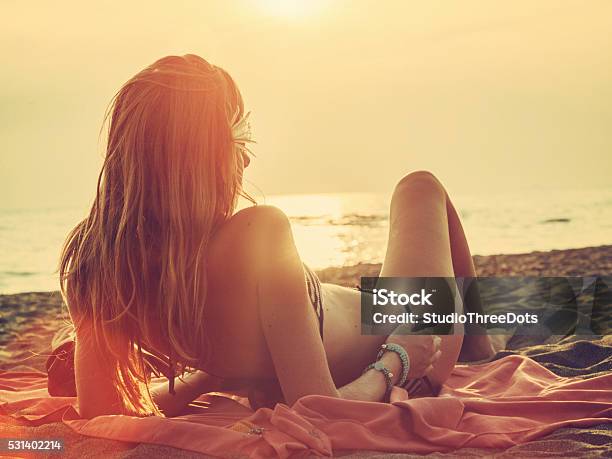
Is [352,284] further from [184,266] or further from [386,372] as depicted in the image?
[184,266]

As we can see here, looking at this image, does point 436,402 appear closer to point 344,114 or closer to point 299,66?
point 299,66

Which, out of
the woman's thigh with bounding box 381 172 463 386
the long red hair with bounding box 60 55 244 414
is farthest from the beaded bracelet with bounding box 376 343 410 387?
the long red hair with bounding box 60 55 244 414

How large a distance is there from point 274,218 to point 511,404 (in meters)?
0.80

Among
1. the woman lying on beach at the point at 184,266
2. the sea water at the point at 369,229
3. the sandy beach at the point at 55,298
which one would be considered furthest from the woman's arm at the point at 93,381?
the sea water at the point at 369,229

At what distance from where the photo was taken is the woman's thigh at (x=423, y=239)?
2.16m

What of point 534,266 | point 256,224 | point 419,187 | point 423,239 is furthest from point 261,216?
point 534,266

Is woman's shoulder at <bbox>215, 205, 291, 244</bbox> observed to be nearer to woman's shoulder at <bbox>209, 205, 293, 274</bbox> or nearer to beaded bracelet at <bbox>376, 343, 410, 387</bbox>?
woman's shoulder at <bbox>209, 205, 293, 274</bbox>

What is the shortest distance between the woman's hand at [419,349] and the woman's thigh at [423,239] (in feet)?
0.62

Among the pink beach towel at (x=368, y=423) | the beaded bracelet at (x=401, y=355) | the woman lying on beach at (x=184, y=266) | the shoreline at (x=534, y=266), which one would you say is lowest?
the shoreline at (x=534, y=266)

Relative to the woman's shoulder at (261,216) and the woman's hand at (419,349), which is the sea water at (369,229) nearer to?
the woman's hand at (419,349)

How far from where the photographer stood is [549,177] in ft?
70.0

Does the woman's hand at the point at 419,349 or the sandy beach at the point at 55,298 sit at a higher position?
the woman's hand at the point at 419,349

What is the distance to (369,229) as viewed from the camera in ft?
50.5

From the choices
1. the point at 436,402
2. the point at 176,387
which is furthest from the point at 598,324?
the point at 176,387
